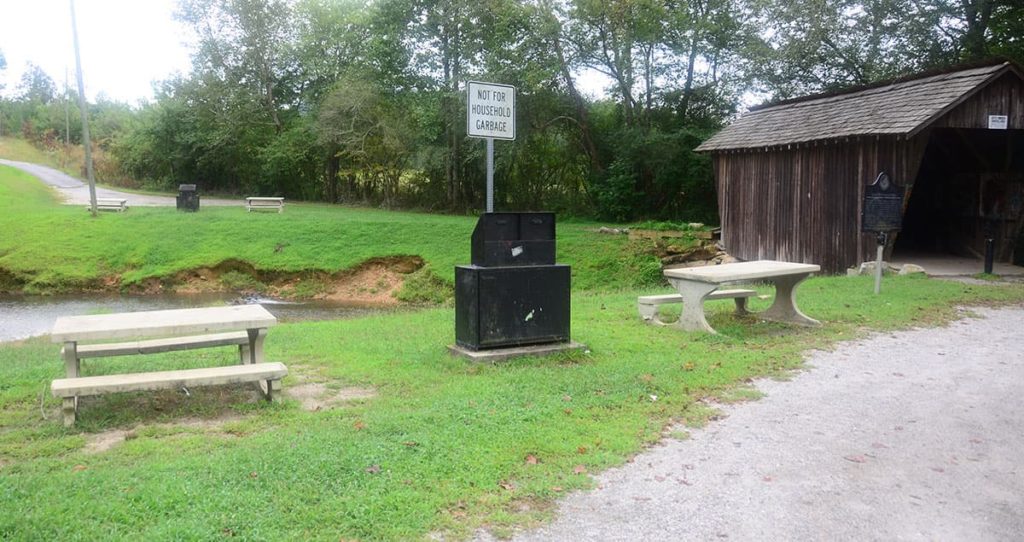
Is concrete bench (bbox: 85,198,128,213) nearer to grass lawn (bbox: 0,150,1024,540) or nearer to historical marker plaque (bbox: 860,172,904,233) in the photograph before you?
grass lawn (bbox: 0,150,1024,540)

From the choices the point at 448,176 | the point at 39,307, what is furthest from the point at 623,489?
the point at 448,176

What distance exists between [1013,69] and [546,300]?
39.6 ft

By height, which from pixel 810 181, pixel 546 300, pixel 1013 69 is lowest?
pixel 546 300

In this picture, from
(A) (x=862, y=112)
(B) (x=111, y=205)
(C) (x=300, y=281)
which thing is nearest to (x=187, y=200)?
(B) (x=111, y=205)

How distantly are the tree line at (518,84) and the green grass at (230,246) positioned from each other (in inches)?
184

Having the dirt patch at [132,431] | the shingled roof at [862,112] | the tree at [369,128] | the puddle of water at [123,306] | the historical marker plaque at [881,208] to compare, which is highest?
the tree at [369,128]

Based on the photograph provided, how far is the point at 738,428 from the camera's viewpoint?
17.4 feet

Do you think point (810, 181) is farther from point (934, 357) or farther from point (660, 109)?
point (660, 109)

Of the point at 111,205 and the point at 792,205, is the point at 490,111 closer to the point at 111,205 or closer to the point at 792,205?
the point at 792,205

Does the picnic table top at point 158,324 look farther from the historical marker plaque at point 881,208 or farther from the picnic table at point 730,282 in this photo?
the historical marker plaque at point 881,208

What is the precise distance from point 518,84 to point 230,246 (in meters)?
11.2

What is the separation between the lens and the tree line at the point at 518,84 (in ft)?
72.7

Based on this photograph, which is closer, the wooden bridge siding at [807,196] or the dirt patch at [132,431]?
the dirt patch at [132,431]

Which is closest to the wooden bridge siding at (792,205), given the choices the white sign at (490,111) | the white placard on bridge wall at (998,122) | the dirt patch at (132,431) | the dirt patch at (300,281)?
the white placard on bridge wall at (998,122)
